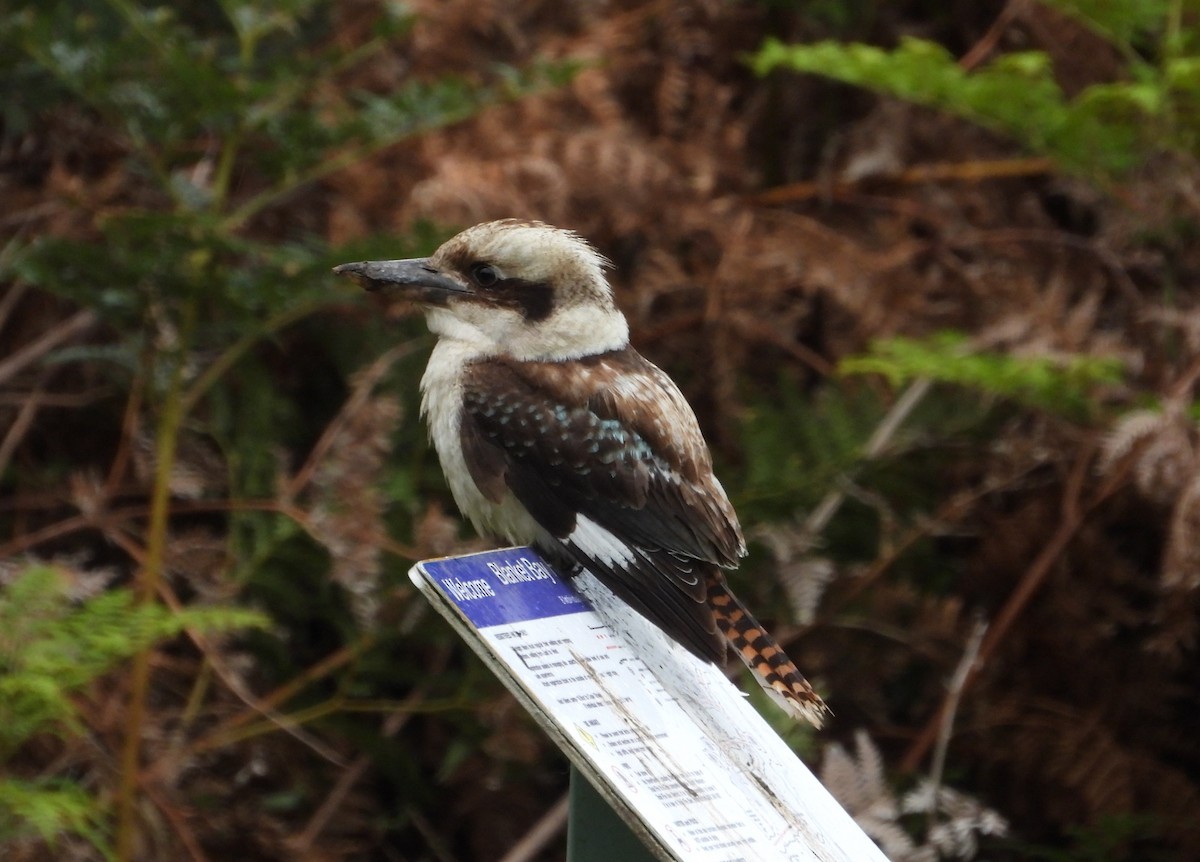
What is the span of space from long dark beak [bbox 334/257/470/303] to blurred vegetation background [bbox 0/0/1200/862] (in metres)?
0.38

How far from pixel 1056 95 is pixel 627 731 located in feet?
7.10

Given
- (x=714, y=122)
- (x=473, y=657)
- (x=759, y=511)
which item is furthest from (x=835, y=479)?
(x=714, y=122)

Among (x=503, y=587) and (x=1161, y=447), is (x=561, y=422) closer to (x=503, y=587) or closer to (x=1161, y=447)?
(x=503, y=587)

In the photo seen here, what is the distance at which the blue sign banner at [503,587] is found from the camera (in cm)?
166

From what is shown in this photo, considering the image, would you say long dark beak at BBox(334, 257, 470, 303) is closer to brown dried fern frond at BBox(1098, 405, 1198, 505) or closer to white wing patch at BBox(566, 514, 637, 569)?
white wing patch at BBox(566, 514, 637, 569)

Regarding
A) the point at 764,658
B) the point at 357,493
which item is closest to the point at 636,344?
the point at 357,493

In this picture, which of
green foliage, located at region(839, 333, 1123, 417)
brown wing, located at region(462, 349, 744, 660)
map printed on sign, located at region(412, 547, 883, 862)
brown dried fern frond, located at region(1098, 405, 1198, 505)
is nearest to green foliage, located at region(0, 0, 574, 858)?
brown wing, located at region(462, 349, 744, 660)

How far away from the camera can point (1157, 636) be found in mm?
3273

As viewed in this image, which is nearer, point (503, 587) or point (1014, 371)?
point (503, 587)

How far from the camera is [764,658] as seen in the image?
2.08 metres

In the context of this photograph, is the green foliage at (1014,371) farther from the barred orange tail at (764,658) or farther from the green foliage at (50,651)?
the green foliage at (50,651)

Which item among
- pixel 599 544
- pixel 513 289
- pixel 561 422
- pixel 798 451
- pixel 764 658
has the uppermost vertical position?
pixel 513 289

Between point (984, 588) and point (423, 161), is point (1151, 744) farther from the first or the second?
point (423, 161)

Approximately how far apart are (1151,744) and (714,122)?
183 cm
